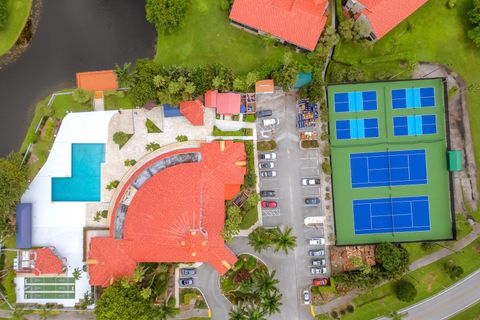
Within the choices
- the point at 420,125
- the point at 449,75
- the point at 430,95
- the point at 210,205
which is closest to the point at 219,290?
the point at 210,205

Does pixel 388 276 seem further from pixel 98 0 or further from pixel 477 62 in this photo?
pixel 98 0

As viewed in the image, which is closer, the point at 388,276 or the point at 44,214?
the point at 388,276

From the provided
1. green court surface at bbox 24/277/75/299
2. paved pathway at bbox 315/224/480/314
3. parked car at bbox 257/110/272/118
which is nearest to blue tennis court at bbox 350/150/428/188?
paved pathway at bbox 315/224/480/314

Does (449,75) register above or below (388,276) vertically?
above

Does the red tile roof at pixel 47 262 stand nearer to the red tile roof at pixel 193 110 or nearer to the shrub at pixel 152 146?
the shrub at pixel 152 146

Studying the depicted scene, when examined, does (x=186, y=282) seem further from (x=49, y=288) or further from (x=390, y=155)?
(x=390, y=155)

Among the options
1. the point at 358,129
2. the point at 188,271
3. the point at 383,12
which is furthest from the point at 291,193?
the point at 383,12

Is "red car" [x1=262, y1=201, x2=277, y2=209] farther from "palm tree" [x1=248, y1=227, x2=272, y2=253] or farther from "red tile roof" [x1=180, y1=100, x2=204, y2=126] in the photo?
"red tile roof" [x1=180, y1=100, x2=204, y2=126]
